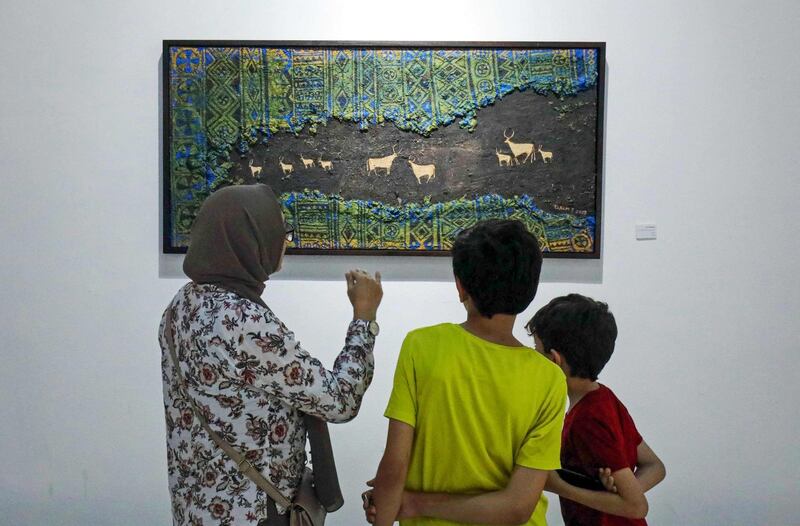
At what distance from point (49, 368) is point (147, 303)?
1.57 ft

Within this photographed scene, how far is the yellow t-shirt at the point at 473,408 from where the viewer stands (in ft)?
4.63

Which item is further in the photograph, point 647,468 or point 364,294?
point 647,468

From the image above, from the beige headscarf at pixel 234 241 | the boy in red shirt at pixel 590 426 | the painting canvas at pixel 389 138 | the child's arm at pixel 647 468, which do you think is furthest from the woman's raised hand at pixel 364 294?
the painting canvas at pixel 389 138

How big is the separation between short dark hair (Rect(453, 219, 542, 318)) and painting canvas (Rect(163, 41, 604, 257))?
151 centimetres

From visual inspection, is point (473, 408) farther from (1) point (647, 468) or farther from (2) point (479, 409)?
(1) point (647, 468)

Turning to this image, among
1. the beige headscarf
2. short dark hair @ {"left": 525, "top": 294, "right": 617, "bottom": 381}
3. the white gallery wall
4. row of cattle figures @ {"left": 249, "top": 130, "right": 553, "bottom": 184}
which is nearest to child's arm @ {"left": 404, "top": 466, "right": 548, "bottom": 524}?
short dark hair @ {"left": 525, "top": 294, "right": 617, "bottom": 381}

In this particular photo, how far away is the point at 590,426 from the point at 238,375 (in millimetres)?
741

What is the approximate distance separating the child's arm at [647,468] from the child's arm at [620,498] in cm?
13

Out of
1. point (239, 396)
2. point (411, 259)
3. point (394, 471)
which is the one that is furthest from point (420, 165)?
point (394, 471)

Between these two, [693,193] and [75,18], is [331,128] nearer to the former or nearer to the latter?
[75,18]

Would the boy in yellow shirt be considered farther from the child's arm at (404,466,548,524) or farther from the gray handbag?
the gray handbag

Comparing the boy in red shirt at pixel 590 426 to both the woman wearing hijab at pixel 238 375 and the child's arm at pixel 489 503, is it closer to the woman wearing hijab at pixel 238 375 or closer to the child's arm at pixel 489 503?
the child's arm at pixel 489 503

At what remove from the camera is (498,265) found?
141 centimetres

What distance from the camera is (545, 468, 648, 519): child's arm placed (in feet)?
5.11
